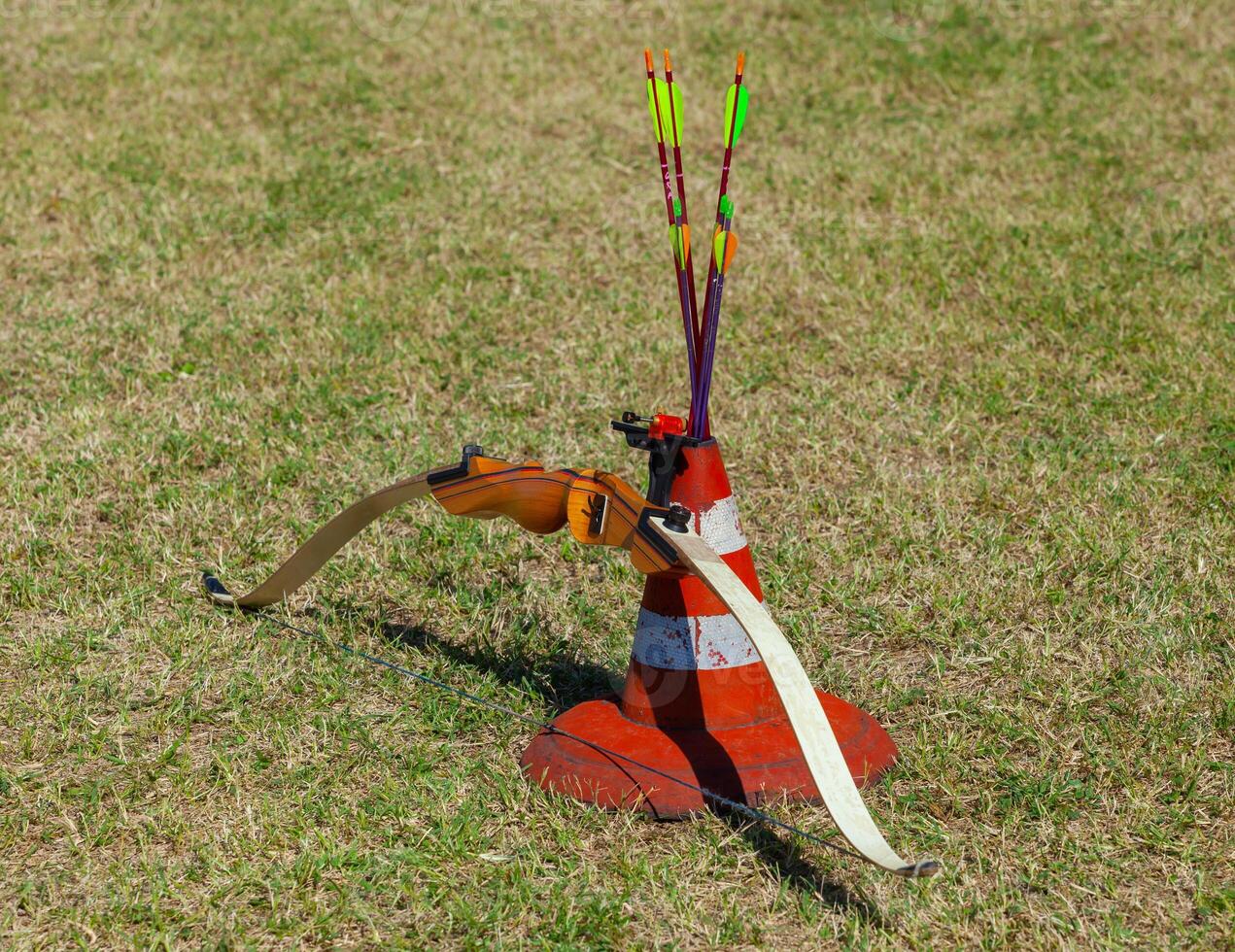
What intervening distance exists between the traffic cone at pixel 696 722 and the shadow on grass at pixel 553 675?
93 millimetres

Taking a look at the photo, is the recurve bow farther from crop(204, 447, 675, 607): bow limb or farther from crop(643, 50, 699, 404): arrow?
crop(643, 50, 699, 404): arrow

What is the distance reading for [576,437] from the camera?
531cm

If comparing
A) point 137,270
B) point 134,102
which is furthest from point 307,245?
point 134,102

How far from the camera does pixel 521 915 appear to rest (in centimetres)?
282

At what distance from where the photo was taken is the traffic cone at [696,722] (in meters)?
3.08

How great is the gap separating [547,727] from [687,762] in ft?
1.28

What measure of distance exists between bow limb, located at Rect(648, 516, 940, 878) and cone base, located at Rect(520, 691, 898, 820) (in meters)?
0.34

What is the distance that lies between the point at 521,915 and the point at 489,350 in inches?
138
